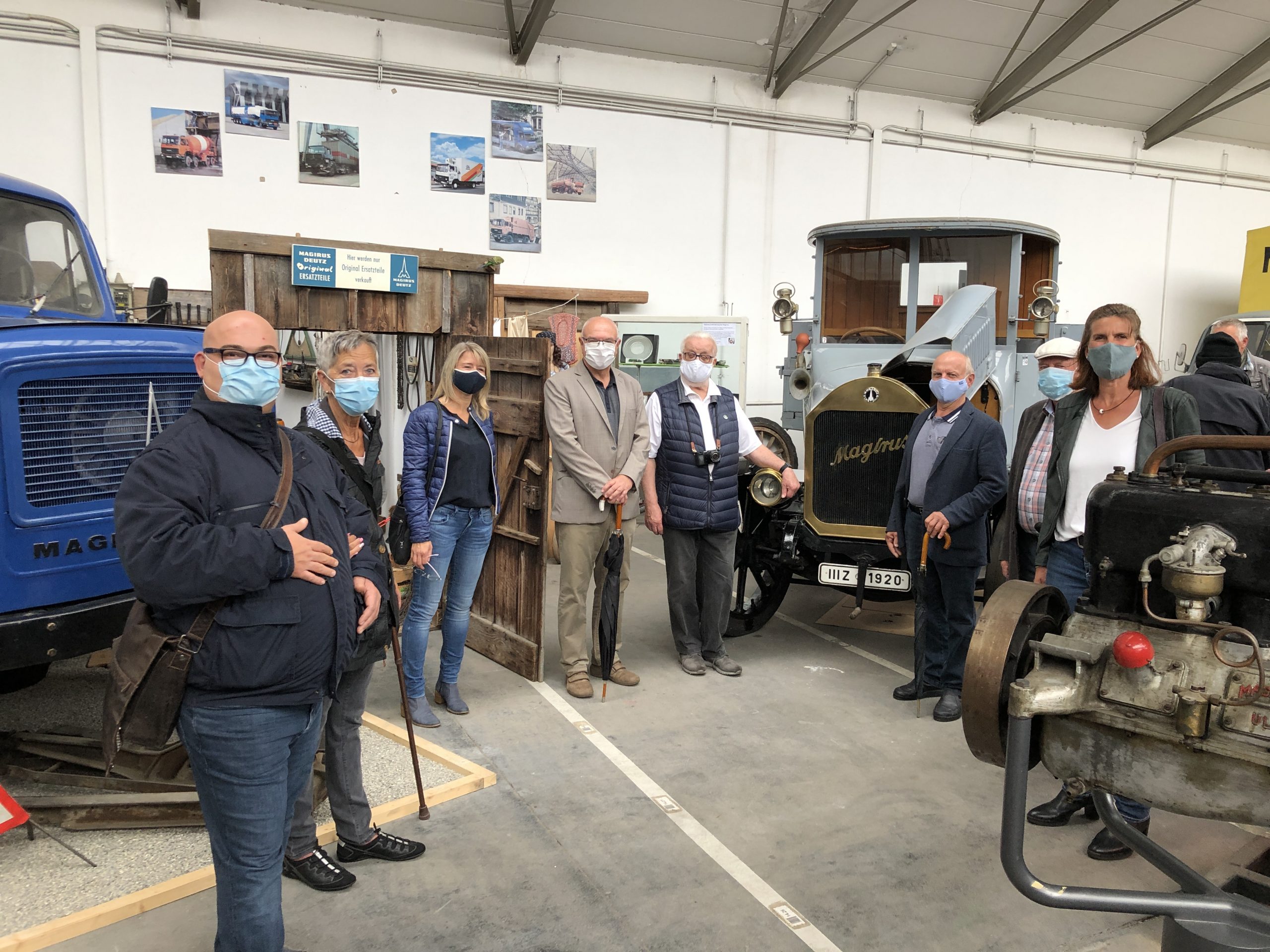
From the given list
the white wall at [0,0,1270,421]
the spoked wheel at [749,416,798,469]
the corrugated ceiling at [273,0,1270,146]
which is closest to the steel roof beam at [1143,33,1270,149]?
the corrugated ceiling at [273,0,1270,146]

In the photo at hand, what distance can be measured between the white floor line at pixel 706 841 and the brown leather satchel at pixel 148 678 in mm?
1792

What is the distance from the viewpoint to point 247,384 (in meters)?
1.98

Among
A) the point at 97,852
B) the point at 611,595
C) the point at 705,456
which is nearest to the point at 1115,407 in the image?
the point at 705,456

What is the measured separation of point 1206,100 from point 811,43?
6171 mm

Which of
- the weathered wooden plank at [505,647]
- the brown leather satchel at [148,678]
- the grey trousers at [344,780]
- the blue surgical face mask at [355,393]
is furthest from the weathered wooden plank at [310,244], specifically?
the brown leather satchel at [148,678]

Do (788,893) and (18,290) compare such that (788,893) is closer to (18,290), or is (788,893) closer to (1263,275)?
(18,290)

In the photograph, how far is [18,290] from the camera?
3854 mm

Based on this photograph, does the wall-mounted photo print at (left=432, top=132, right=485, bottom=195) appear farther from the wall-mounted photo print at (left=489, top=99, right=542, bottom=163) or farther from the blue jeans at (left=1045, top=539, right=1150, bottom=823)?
the blue jeans at (left=1045, top=539, right=1150, bottom=823)

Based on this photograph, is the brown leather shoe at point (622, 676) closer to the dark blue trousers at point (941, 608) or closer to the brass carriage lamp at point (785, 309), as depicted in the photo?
the dark blue trousers at point (941, 608)

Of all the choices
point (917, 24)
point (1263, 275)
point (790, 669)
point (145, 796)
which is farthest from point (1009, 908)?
point (1263, 275)

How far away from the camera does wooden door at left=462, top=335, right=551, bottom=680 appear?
4539mm

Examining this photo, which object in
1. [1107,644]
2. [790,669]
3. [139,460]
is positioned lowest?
[790,669]

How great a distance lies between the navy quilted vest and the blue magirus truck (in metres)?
2.31

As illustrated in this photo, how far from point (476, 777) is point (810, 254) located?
9.15 meters
